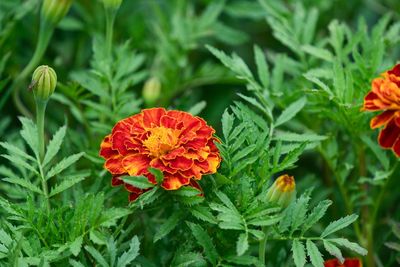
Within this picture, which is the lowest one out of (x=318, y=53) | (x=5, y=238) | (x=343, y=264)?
(x=343, y=264)

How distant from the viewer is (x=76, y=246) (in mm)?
708

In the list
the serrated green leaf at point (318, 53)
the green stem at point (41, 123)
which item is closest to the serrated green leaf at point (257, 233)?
the green stem at point (41, 123)

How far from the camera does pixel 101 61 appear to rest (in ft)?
3.17

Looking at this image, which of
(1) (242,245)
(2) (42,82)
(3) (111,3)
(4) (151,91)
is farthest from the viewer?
(4) (151,91)

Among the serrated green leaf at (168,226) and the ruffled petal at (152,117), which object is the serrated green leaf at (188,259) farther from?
the ruffled petal at (152,117)

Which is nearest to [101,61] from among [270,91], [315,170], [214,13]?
[270,91]

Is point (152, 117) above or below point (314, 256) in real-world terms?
above

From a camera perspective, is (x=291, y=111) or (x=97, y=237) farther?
(x=291, y=111)

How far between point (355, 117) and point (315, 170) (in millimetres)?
404

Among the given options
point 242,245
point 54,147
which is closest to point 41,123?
point 54,147

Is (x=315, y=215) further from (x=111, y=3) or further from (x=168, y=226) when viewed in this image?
(x=111, y=3)

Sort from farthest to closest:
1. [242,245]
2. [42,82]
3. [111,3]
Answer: [111,3]
[42,82]
[242,245]

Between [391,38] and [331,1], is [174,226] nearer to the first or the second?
[391,38]

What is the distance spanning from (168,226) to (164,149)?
0.27 feet
